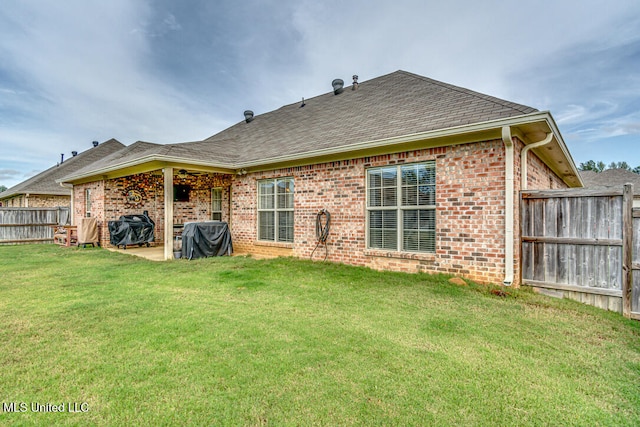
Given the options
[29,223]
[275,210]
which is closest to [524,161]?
[275,210]

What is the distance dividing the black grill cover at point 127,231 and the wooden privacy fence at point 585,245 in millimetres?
11059

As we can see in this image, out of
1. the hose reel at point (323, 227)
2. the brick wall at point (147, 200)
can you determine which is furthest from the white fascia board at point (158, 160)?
the hose reel at point (323, 227)

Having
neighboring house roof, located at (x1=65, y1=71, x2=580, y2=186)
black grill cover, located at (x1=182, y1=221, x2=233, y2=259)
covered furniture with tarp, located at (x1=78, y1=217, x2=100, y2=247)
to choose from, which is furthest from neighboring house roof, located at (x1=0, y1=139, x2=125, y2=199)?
black grill cover, located at (x1=182, y1=221, x2=233, y2=259)

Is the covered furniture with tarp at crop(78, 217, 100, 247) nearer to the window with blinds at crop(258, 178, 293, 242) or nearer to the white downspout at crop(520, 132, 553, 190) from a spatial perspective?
the window with blinds at crop(258, 178, 293, 242)

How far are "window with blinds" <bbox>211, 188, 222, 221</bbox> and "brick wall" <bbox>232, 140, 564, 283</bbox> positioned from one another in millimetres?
3108

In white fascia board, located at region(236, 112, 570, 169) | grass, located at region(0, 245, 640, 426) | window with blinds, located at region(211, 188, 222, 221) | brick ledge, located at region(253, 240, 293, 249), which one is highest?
white fascia board, located at region(236, 112, 570, 169)

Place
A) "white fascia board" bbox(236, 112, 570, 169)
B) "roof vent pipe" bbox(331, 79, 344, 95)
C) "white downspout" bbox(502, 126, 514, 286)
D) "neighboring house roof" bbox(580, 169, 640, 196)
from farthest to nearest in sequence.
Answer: "neighboring house roof" bbox(580, 169, 640, 196) < "roof vent pipe" bbox(331, 79, 344, 95) < "white downspout" bbox(502, 126, 514, 286) < "white fascia board" bbox(236, 112, 570, 169)

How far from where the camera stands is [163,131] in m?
18.1

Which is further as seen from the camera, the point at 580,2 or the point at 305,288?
the point at 580,2

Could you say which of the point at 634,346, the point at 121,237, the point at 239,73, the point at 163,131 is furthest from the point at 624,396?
the point at 163,131

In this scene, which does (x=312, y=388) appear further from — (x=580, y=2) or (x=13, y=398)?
(x=580, y=2)

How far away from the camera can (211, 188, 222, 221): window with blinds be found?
10422mm

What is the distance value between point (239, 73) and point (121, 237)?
7548mm

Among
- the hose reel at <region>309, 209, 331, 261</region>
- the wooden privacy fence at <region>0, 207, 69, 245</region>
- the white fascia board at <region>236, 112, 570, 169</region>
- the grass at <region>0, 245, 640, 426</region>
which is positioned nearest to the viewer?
the grass at <region>0, 245, 640, 426</region>
